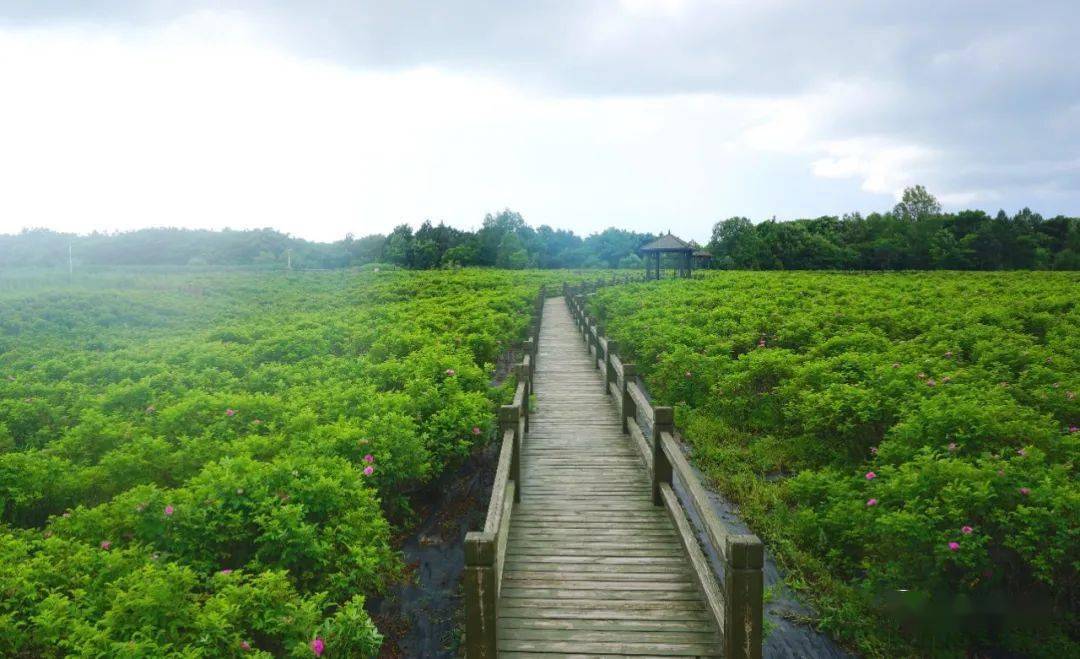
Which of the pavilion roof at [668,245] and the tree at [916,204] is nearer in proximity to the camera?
the pavilion roof at [668,245]

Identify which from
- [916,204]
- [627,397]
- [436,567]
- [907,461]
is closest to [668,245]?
[627,397]

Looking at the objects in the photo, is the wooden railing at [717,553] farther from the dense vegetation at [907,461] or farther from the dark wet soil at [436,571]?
the dark wet soil at [436,571]

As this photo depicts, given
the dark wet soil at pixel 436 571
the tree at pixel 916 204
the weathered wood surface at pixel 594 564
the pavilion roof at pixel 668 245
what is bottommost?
the dark wet soil at pixel 436 571

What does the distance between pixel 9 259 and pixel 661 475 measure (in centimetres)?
6802

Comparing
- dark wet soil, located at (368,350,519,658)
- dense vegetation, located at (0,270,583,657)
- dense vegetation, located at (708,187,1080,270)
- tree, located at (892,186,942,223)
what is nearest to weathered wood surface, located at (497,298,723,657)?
dark wet soil, located at (368,350,519,658)

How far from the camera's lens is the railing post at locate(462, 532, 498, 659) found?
403 centimetres

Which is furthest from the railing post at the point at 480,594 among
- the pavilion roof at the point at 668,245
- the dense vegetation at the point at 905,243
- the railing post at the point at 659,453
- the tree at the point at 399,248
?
the tree at the point at 399,248

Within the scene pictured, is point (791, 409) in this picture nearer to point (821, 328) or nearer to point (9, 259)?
point (821, 328)

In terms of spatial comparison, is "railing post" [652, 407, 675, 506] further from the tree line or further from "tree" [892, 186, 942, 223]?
"tree" [892, 186, 942, 223]

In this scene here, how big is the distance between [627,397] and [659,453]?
2.63 meters

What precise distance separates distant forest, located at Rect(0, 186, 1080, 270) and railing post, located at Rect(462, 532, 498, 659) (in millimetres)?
61731

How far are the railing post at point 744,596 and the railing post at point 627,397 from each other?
16.3ft

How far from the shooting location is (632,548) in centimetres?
603

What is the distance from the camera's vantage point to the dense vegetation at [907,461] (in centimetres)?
543
